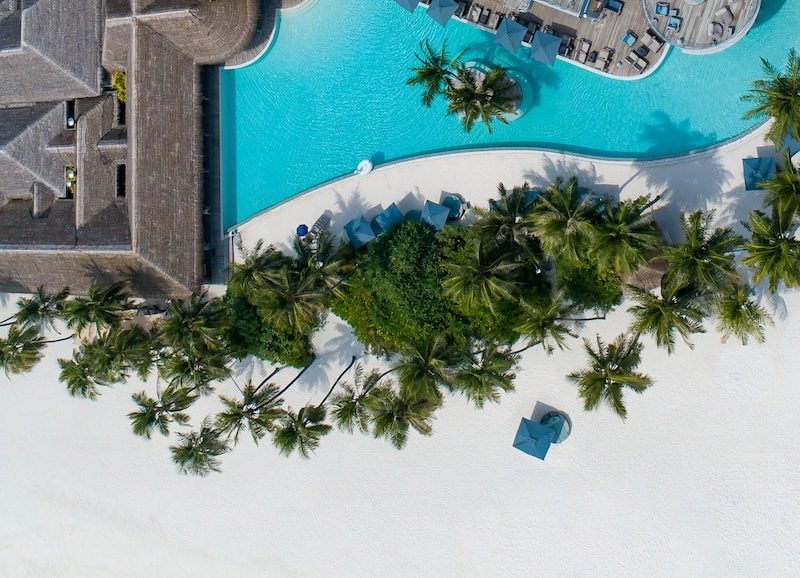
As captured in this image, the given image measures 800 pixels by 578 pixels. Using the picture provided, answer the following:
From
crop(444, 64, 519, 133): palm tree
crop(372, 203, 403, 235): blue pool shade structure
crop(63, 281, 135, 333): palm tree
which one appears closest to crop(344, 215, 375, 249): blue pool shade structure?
→ crop(372, 203, 403, 235): blue pool shade structure

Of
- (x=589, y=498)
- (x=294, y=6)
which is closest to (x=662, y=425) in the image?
(x=589, y=498)

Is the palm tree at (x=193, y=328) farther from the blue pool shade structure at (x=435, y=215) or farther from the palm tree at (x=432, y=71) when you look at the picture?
the palm tree at (x=432, y=71)

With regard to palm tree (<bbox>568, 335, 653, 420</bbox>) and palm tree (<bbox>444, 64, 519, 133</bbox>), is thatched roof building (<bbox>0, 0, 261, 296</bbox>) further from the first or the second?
palm tree (<bbox>568, 335, 653, 420</bbox>)

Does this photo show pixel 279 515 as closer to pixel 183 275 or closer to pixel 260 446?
pixel 260 446

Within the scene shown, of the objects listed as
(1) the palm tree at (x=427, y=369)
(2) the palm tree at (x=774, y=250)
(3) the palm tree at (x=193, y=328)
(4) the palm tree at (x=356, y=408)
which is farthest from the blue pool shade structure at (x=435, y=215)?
(2) the palm tree at (x=774, y=250)

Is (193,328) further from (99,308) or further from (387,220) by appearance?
(387,220)

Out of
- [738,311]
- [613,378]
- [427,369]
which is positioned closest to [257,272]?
[427,369]
